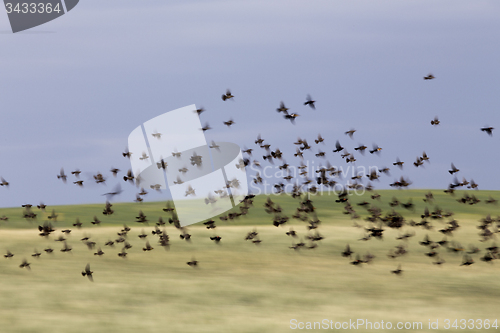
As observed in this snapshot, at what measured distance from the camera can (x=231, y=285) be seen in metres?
27.0

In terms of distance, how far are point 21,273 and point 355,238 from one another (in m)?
24.7

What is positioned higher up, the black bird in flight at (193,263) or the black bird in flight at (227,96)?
the black bird in flight at (227,96)

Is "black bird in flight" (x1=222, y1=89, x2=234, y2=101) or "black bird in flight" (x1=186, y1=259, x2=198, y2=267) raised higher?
"black bird in flight" (x1=222, y1=89, x2=234, y2=101)

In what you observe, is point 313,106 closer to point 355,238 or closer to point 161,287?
point 161,287

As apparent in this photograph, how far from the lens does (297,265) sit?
3247 centimetres

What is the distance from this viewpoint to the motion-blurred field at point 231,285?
21344 millimetres

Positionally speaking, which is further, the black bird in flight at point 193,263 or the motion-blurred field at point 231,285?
the black bird in flight at point 193,263

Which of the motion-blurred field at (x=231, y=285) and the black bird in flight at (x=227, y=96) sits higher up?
the black bird in flight at (x=227, y=96)

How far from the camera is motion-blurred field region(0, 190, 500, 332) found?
70.0 ft

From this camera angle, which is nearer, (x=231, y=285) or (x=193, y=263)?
(x=231, y=285)

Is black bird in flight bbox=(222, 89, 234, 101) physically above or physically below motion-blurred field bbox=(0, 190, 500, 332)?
above

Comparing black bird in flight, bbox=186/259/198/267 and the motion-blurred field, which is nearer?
the motion-blurred field

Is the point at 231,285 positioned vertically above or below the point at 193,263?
below

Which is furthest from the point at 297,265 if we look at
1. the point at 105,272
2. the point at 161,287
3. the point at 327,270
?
the point at 105,272
